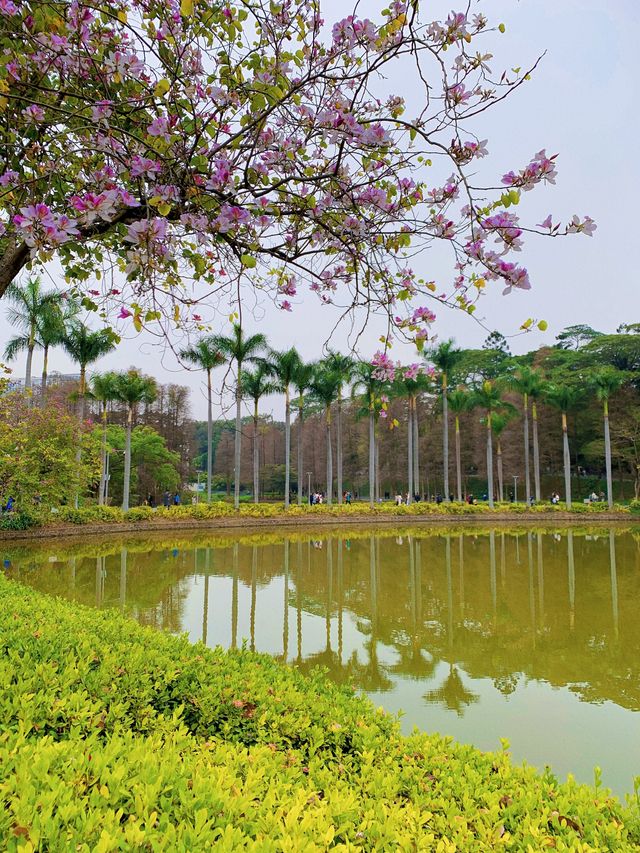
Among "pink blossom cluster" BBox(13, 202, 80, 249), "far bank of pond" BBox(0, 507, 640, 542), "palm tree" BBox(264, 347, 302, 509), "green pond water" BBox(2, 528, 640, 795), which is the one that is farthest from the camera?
"palm tree" BBox(264, 347, 302, 509)

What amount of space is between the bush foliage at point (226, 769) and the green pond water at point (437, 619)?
5.71 feet

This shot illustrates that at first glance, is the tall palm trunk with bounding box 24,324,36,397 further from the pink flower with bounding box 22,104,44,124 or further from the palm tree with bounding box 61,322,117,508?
the pink flower with bounding box 22,104,44,124

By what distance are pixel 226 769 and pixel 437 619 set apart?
6357mm

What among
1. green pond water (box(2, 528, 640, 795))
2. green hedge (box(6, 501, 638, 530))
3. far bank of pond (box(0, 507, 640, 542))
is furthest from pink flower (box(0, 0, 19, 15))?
far bank of pond (box(0, 507, 640, 542))

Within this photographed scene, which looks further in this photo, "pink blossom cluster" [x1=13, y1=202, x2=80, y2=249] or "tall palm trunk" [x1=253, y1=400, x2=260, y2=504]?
"tall palm trunk" [x1=253, y1=400, x2=260, y2=504]

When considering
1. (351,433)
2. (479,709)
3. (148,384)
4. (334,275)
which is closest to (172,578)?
(479,709)

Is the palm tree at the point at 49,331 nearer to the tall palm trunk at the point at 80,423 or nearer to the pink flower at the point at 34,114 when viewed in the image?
the tall palm trunk at the point at 80,423

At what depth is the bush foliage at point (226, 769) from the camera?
1201 millimetres

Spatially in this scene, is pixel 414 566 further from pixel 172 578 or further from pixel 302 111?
pixel 302 111

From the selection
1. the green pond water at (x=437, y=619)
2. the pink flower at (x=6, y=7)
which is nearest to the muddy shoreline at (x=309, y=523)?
the green pond water at (x=437, y=619)

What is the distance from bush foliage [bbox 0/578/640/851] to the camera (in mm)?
1201

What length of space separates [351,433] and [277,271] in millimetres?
39590

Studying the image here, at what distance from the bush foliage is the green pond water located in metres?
1.74

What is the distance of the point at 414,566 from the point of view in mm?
12195
